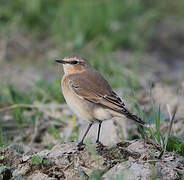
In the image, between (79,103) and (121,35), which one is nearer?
(79,103)

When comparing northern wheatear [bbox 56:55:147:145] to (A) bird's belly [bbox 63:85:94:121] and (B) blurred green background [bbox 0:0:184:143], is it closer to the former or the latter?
(A) bird's belly [bbox 63:85:94:121]

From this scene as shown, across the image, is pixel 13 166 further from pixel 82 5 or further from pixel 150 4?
pixel 150 4

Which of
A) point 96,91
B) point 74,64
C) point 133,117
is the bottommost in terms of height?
point 133,117

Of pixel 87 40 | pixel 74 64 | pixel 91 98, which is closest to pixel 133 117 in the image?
pixel 91 98

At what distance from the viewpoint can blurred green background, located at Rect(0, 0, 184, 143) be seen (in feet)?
30.1

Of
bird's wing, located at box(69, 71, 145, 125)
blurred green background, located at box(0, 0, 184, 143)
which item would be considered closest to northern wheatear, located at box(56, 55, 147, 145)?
bird's wing, located at box(69, 71, 145, 125)

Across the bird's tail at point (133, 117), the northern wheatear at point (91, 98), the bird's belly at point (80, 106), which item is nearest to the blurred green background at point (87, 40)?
the northern wheatear at point (91, 98)

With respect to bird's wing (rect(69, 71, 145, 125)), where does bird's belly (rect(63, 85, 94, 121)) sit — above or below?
below

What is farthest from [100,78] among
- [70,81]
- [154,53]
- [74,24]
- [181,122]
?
[154,53]

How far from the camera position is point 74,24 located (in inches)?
396

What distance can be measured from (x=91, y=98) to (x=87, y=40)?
15.6 ft

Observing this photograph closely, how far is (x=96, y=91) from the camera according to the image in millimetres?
5492

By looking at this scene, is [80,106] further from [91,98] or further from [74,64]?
[74,64]

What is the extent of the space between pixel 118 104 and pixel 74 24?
17.0 ft
